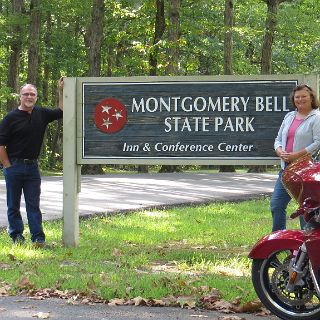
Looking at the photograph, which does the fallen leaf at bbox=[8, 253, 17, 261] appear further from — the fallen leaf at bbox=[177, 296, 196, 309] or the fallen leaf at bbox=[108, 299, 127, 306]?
the fallen leaf at bbox=[177, 296, 196, 309]

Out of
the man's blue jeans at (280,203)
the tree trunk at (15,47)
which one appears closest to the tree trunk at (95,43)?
the tree trunk at (15,47)

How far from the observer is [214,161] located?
8656mm

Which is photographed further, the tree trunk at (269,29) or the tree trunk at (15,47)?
the tree trunk at (15,47)

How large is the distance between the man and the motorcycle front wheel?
3960mm

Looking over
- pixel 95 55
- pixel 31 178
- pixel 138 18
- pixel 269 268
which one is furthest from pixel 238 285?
pixel 138 18

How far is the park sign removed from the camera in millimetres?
8578

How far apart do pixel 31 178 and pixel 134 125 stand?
1451 millimetres

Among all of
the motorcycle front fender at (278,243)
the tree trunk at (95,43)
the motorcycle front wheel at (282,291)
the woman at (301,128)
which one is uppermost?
the tree trunk at (95,43)

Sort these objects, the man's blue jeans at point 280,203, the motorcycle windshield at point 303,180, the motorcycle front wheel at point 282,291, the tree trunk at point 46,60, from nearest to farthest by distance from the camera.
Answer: the motorcycle windshield at point 303,180 < the motorcycle front wheel at point 282,291 < the man's blue jeans at point 280,203 < the tree trunk at point 46,60

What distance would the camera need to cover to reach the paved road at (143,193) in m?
14.2

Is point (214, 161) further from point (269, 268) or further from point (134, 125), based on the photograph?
point (269, 268)

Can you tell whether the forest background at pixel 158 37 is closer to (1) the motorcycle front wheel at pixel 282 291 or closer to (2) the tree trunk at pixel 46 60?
(2) the tree trunk at pixel 46 60

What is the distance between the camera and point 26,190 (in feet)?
29.3

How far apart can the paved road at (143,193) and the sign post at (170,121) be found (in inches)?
118
